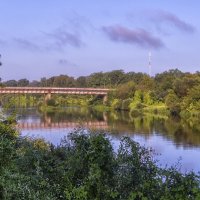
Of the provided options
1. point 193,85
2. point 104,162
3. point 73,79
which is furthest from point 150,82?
point 104,162

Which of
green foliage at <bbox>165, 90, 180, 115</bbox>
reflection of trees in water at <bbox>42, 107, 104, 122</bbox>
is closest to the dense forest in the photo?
green foliage at <bbox>165, 90, 180, 115</bbox>

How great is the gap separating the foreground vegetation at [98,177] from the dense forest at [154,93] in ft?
183

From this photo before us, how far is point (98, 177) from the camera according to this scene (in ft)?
26.3

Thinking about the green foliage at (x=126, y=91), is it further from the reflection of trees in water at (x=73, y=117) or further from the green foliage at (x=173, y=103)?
the green foliage at (x=173, y=103)

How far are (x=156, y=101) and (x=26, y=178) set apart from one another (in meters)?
90.9

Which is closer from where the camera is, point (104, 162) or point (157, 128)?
point (104, 162)

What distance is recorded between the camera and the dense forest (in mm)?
Answer: 81650

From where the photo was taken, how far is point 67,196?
773 cm

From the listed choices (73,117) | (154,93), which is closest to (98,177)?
(73,117)

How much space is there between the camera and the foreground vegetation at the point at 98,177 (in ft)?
25.8

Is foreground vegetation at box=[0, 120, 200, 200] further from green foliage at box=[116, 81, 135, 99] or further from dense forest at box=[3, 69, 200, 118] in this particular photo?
green foliage at box=[116, 81, 135, 99]

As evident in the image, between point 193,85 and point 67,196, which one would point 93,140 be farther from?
point 193,85

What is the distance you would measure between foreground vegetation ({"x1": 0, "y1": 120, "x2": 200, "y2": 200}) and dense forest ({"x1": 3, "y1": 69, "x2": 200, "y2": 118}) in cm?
5580

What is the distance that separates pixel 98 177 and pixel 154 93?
91.8 metres
